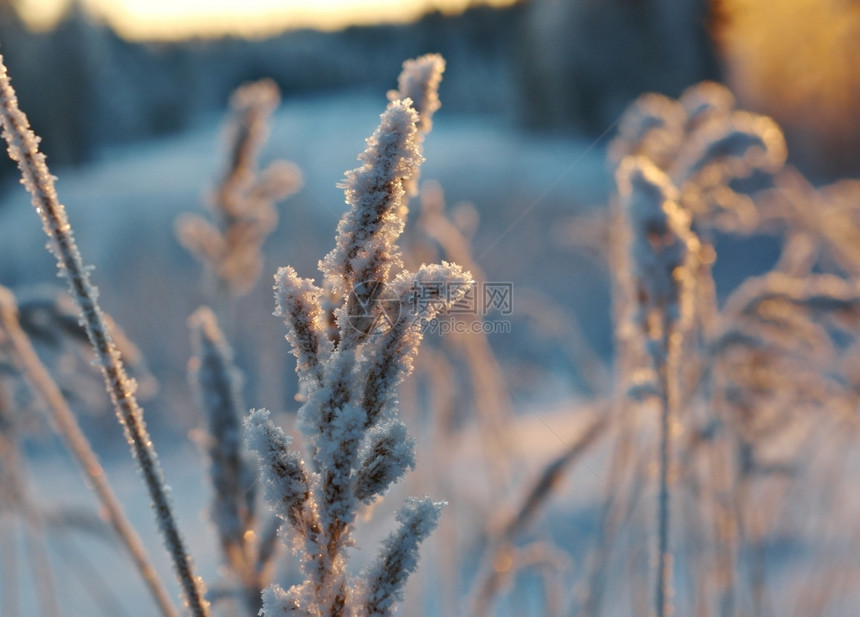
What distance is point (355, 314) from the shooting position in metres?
0.36

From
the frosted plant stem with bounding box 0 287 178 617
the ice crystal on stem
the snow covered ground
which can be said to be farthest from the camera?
the snow covered ground

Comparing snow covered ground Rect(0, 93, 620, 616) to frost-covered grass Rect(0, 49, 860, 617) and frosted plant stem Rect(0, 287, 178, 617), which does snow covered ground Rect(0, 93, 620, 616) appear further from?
frosted plant stem Rect(0, 287, 178, 617)

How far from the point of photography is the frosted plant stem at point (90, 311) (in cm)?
38

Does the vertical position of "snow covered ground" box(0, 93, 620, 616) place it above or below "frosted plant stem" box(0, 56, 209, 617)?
above

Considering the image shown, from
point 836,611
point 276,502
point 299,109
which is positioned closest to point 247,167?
point 276,502

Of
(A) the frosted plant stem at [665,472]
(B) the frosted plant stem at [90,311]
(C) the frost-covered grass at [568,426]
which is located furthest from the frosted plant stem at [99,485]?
(A) the frosted plant stem at [665,472]

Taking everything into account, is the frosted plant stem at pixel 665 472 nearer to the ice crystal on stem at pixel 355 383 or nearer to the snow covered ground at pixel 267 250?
the ice crystal on stem at pixel 355 383

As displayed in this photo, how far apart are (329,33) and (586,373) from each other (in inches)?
815

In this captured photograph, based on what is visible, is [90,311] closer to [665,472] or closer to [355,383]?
[355,383]

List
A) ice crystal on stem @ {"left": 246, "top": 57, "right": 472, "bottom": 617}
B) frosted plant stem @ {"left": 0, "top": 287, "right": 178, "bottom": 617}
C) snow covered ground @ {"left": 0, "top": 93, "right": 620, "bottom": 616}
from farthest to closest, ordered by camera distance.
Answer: snow covered ground @ {"left": 0, "top": 93, "right": 620, "bottom": 616} → frosted plant stem @ {"left": 0, "top": 287, "right": 178, "bottom": 617} → ice crystal on stem @ {"left": 246, "top": 57, "right": 472, "bottom": 617}

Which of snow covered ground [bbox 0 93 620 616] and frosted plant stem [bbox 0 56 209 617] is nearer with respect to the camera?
frosted plant stem [bbox 0 56 209 617]

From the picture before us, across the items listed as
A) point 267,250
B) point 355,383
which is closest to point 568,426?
point 355,383

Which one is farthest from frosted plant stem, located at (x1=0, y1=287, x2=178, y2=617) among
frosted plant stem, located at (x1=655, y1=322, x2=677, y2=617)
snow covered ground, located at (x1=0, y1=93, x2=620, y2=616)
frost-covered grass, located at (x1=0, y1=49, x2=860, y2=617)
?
snow covered ground, located at (x1=0, y1=93, x2=620, y2=616)

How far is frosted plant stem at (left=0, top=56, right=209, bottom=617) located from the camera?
0.38m
